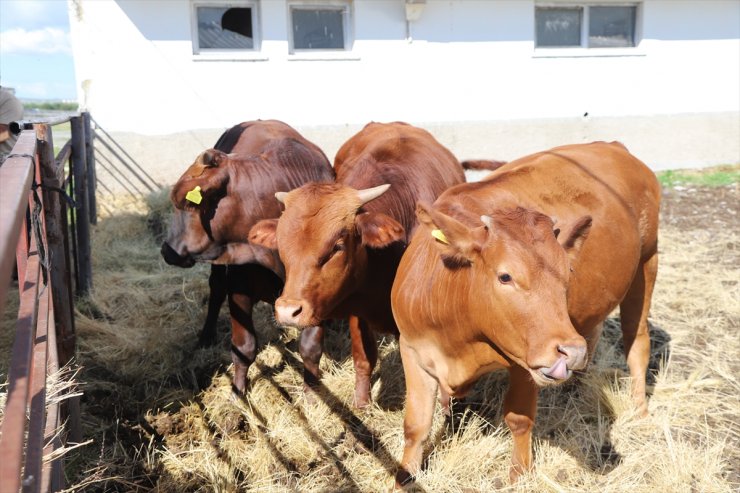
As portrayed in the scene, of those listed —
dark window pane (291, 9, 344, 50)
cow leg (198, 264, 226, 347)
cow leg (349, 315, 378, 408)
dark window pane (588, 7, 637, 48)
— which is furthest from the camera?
dark window pane (588, 7, 637, 48)

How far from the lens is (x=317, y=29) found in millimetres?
9445

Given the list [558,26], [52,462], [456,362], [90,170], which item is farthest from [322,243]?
[558,26]

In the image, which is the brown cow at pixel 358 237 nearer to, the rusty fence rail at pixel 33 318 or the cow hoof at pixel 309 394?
the cow hoof at pixel 309 394

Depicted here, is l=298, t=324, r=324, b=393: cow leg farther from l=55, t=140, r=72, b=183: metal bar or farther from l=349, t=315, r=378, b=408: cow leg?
l=55, t=140, r=72, b=183: metal bar

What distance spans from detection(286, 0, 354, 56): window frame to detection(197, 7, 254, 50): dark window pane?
1.77 ft

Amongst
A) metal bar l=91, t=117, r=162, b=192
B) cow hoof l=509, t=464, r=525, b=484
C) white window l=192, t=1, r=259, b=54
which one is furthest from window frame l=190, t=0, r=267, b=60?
cow hoof l=509, t=464, r=525, b=484

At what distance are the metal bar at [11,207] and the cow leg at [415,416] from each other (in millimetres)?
1980

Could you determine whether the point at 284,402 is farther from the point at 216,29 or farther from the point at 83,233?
the point at 216,29

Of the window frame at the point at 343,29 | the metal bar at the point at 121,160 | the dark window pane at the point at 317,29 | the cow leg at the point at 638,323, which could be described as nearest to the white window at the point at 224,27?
the window frame at the point at 343,29

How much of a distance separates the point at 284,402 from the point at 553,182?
207 centimetres

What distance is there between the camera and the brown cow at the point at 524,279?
99.2 inches

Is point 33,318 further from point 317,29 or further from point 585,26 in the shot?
point 585,26

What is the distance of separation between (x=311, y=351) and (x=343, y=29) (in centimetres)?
646

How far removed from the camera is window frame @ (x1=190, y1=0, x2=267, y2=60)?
8891mm
